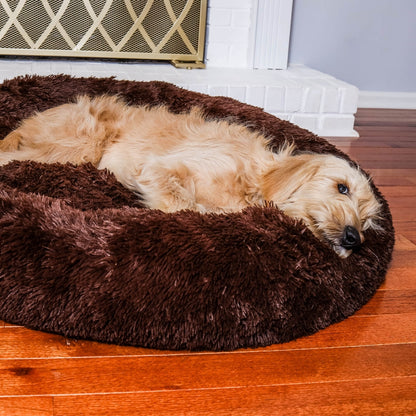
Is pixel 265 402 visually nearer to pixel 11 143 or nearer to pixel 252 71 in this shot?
pixel 11 143

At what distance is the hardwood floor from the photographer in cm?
142

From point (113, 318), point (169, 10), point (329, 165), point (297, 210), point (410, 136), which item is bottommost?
point (410, 136)

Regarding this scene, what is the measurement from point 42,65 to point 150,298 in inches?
122

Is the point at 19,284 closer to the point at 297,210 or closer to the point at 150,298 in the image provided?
the point at 150,298

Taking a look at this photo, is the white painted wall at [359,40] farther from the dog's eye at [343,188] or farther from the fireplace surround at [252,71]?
the dog's eye at [343,188]

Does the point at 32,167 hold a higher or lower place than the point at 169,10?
lower

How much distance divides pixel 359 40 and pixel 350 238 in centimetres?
402

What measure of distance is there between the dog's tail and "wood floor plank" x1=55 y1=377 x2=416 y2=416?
1551mm

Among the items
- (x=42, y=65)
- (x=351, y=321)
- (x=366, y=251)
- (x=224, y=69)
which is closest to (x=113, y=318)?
(x=351, y=321)

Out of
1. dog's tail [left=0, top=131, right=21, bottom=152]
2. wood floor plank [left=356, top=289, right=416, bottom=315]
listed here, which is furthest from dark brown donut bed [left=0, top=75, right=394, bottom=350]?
dog's tail [left=0, top=131, right=21, bottom=152]

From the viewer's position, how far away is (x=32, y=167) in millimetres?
2395

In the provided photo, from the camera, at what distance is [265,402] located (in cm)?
146

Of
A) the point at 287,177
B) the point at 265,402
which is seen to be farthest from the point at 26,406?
the point at 287,177

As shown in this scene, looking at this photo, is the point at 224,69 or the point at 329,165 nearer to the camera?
the point at 329,165
